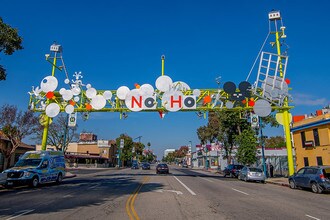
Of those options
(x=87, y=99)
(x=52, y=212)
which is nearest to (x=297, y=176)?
(x=52, y=212)

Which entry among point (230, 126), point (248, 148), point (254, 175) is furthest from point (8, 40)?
point (230, 126)

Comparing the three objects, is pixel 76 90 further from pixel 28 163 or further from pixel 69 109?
pixel 28 163

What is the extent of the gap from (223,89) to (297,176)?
8.99m

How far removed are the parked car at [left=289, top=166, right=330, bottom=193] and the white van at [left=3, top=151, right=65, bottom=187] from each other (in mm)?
18167

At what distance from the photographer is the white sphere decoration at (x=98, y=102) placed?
25.2 m

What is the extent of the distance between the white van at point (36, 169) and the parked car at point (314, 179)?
18.2 m

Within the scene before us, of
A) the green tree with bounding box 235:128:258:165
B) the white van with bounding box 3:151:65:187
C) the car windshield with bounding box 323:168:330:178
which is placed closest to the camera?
the car windshield with bounding box 323:168:330:178

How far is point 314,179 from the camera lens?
18.1 meters

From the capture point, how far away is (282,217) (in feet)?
29.7

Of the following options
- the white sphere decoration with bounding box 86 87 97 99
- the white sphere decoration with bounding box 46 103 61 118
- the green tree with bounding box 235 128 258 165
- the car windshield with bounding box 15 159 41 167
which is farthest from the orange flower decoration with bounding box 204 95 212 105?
the green tree with bounding box 235 128 258 165

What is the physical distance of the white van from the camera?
18.0 meters

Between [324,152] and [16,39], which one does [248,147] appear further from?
[16,39]

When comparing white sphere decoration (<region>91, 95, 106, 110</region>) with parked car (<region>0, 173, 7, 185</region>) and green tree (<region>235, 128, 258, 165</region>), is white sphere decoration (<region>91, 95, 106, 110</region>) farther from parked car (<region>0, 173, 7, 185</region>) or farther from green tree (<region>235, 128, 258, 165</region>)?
green tree (<region>235, 128, 258, 165</region>)

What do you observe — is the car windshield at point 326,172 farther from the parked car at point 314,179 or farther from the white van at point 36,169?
the white van at point 36,169
